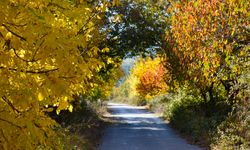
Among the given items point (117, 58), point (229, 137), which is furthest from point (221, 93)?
point (229, 137)

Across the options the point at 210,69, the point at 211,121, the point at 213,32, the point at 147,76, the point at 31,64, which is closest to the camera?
the point at 31,64

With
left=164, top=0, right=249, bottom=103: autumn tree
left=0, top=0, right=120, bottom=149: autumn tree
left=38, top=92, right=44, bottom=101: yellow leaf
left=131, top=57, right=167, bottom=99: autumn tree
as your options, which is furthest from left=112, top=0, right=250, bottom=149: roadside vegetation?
left=131, top=57, right=167, bottom=99: autumn tree

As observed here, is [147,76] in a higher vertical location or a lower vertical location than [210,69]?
higher

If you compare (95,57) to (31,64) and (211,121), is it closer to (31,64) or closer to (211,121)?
(31,64)

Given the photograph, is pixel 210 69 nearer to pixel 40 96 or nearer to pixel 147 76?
pixel 40 96

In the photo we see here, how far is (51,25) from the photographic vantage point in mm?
3322

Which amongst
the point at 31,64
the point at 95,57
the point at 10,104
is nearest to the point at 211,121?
the point at 95,57

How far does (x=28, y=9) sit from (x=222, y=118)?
17275 millimetres

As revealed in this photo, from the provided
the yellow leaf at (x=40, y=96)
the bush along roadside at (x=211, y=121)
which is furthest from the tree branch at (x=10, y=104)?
the bush along roadside at (x=211, y=121)

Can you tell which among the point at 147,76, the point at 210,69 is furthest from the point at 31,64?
the point at 147,76

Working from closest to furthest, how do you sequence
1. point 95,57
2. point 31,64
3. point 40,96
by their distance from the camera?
point 40,96 < point 31,64 < point 95,57

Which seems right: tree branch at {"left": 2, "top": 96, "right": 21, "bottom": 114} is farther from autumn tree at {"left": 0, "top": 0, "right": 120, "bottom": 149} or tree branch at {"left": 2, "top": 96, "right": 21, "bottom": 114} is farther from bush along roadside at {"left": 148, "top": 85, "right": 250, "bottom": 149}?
bush along roadside at {"left": 148, "top": 85, "right": 250, "bottom": 149}

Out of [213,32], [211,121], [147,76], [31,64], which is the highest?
[147,76]

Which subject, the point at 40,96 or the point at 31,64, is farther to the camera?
the point at 31,64
